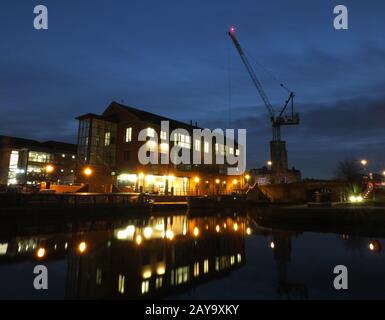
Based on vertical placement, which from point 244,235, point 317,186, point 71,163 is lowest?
point 244,235

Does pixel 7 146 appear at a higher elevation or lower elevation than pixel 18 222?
higher

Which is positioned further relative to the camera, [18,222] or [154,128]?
[154,128]

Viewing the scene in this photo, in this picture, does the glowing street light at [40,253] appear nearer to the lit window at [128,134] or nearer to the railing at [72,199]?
the railing at [72,199]

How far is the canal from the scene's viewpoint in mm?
8562

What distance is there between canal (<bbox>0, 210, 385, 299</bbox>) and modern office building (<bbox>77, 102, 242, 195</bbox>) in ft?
85.1

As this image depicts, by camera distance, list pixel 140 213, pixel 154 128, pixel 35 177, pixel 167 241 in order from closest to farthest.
A: pixel 167 241, pixel 140 213, pixel 154 128, pixel 35 177

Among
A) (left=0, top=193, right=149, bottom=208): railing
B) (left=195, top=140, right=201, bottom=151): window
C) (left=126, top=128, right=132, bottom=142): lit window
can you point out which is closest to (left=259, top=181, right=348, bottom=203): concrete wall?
(left=195, top=140, right=201, bottom=151): window

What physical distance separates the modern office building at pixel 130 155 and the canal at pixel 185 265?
25937 mm

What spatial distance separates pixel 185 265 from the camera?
38.7ft

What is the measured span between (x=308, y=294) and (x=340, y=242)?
11.7 metres

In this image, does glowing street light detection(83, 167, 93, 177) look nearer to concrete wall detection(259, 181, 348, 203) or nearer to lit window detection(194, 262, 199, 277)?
lit window detection(194, 262, 199, 277)
